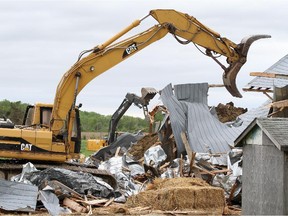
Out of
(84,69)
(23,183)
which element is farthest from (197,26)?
(23,183)

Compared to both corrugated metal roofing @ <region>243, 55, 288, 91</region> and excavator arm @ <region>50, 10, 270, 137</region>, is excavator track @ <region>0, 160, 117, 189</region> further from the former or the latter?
corrugated metal roofing @ <region>243, 55, 288, 91</region>

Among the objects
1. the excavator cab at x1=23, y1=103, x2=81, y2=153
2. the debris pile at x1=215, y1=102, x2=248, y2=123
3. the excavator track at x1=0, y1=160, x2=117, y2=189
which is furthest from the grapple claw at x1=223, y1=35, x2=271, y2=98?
the debris pile at x1=215, y1=102, x2=248, y2=123

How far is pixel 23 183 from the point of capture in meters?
21.5

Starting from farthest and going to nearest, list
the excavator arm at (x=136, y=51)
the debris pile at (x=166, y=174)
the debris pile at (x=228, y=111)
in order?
1. the debris pile at (x=228, y=111)
2. the excavator arm at (x=136, y=51)
3. the debris pile at (x=166, y=174)

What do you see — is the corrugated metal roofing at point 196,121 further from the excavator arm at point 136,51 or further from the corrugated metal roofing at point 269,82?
the excavator arm at point 136,51

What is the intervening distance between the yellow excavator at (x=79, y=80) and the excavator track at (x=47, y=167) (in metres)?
0.28

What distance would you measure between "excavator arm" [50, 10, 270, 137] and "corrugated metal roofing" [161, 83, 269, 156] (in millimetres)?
3655

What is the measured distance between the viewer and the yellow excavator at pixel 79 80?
23.5m

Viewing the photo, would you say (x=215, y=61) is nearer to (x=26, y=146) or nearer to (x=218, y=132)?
(x=218, y=132)

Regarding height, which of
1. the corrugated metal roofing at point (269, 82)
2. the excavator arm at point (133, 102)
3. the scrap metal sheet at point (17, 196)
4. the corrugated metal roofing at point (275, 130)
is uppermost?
the corrugated metal roofing at point (269, 82)

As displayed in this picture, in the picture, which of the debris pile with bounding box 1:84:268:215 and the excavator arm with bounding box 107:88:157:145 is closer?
the debris pile with bounding box 1:84:268:215

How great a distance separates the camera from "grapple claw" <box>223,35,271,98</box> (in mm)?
27123

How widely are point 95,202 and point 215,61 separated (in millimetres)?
7806

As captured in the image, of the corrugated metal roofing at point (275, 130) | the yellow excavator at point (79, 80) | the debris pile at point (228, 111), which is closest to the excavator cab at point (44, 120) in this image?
the yellow excavator at point (79, 80)
